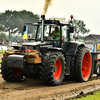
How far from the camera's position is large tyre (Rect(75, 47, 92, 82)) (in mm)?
9664

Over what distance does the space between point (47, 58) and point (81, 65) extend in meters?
2.23

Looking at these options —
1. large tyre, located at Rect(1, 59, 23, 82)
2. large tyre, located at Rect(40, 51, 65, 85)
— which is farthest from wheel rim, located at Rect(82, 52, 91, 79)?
large tyre, located at Rect(1, 59, 23, 82)

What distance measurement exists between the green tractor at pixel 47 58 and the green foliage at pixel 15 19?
5927 cm

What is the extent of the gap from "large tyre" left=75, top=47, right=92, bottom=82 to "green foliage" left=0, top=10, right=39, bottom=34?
58.6 m

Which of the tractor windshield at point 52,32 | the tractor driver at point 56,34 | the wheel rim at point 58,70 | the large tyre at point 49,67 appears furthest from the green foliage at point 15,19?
the large tyre at point 49,67

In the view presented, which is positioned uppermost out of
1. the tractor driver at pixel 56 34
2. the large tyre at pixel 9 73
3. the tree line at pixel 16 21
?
the tree line at pixel 16 21

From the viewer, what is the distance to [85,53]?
1080 cm

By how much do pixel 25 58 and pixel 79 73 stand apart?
8.97ft

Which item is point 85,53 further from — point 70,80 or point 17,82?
point 17,82

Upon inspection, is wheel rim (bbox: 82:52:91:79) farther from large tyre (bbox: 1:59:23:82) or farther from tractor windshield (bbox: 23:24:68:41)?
large tyre (bbox: 1:59:23:82)

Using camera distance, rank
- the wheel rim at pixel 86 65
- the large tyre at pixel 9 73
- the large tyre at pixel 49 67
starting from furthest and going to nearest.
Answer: the wheel rim at pixel 86 65, the large tyre at pixel 9 73, the large tyre at pixel 49 67

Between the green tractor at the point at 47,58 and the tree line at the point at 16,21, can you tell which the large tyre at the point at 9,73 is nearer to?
the green tractor at the point at 47,58

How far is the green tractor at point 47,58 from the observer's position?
8.09 meters

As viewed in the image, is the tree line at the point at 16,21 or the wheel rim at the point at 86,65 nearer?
the wheel rim at the point at 86,65
